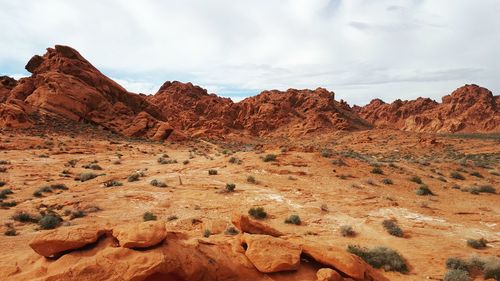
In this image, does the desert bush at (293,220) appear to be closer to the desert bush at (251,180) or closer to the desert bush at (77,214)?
the desert bush at (251,180)

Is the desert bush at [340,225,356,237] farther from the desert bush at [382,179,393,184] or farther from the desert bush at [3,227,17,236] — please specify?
the desert bush at [3,227,17,236]

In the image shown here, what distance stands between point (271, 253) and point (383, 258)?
3.55 m

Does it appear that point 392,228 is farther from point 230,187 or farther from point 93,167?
point 93,167

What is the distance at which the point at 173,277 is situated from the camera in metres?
6.90

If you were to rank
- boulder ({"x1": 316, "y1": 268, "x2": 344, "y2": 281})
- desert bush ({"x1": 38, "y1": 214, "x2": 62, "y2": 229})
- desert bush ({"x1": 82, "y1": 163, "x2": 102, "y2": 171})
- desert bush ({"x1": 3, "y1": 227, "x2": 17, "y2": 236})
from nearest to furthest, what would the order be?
boulder ({"x1": 316, "y1": 268, "x2": 344, "y2": 281})
desert bush ({"x1": 3, "y1": 227, "x2": 17, "y2": 236})
desert bush ({"x1": 38, "y1": 214, "x2": 62, "y2": 229})
desert bush ({"x1": 82, "y1": 163, "x2": 102, "y2": 171})

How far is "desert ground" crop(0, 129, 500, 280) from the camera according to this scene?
10.5 metres

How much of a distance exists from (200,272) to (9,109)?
41401mm

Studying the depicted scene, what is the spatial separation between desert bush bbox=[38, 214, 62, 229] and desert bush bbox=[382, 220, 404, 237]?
10576 millimetres

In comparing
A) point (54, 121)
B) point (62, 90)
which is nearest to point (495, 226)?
point (54, 121)

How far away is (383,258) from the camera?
938 centimetres

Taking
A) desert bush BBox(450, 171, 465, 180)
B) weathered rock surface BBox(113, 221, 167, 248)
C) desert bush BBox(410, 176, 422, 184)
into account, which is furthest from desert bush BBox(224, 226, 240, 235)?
desert bush BBox(450, 171, 465, 180)

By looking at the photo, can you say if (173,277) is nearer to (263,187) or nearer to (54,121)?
(263,187)

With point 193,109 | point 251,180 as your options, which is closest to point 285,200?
point 251,180

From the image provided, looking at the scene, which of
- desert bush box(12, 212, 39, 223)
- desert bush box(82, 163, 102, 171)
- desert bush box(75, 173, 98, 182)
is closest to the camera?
desert bush box(12, 212, 39, 223)
